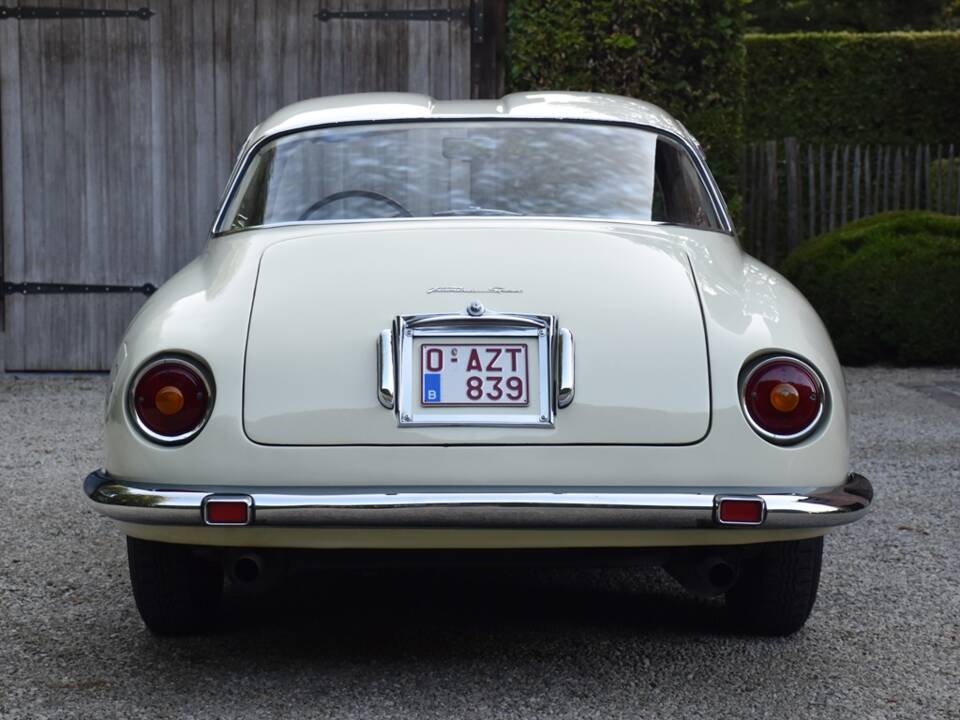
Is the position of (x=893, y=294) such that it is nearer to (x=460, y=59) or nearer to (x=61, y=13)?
(x=460, y=59)

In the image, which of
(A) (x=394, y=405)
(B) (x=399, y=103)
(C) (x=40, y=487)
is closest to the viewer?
(A) (x=394, y=405)

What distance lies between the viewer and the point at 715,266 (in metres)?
3.67

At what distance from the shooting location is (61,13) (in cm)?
948

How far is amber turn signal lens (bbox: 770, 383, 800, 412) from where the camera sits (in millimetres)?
3254

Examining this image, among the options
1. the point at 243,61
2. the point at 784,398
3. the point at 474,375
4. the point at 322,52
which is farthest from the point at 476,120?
the point at 243,61

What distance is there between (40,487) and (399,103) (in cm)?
252

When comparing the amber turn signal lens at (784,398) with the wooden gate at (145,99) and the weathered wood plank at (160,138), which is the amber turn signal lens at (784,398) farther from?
the weathered wood plank at (160,138)

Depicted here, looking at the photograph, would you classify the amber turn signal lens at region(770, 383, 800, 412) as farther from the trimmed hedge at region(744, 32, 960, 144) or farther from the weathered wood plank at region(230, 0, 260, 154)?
the trimmed hedge at region(744, 32, 960, 144)

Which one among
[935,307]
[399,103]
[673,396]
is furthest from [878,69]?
[673,396]

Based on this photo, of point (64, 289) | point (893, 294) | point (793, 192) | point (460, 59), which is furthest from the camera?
point (793, 192)

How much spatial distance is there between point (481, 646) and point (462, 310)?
37.5 inches

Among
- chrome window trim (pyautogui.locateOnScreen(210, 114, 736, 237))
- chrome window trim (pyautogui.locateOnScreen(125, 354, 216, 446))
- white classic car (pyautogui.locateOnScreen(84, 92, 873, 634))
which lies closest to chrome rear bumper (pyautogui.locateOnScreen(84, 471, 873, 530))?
white classic car (pyautogui.locateOnScreen(84, 92, 873, 634))

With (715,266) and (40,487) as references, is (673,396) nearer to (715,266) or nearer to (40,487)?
(715,266)

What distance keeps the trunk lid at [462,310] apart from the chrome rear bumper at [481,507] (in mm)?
113
